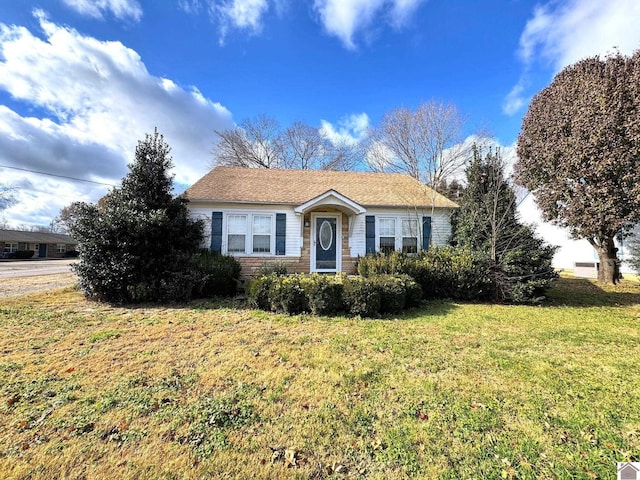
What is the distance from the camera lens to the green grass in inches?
88.1

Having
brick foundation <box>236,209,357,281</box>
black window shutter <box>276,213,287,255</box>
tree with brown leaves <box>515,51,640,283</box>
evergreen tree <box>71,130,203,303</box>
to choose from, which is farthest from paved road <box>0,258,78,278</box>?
tree with brown leaves <box>515,51,640,283</box>

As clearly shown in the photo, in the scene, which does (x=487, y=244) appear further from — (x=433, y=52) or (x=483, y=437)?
(x=433, y=52)

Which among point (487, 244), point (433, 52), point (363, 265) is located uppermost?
point (433, 52)

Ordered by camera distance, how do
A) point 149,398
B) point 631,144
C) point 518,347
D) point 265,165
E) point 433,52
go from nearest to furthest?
point 149,398 < point 518,347 < point 631,144 < point 433,52 < point 265,165

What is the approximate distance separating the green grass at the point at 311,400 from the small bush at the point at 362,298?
71 cm

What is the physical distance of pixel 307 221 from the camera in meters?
11.8

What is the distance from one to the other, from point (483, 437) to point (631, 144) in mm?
10627

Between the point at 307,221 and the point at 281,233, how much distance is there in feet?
4.00

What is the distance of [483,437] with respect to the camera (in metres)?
2.55

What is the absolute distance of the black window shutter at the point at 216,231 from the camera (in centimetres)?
1116

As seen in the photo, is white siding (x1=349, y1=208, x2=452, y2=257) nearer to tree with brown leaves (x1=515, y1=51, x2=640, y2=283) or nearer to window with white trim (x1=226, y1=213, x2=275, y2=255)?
window with white trim (x1=226, y1=213, x2=275, y2=255)

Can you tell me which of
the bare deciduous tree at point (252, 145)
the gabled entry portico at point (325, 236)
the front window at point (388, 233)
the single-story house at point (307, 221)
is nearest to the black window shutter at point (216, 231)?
the single-story house at point (307, 221)

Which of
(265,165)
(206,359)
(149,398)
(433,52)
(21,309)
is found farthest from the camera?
(265,165)

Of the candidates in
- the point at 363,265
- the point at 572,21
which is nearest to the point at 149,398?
the point at 363,265
